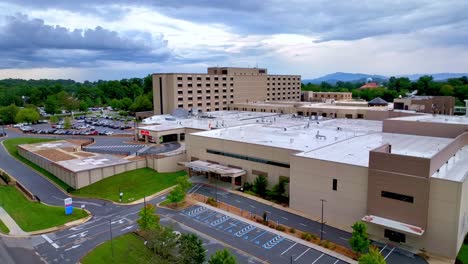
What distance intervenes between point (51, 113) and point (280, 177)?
5313 inches

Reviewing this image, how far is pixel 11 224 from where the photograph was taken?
1590 inches

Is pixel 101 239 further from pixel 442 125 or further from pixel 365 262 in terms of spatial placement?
pixel 442 125

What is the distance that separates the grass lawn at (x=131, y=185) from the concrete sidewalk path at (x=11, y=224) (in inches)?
385

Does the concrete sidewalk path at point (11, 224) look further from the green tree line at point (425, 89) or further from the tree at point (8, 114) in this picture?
the green tree line at point (425, 89)

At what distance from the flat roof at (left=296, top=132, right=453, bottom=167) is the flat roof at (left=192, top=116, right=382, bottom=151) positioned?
2.87 metres

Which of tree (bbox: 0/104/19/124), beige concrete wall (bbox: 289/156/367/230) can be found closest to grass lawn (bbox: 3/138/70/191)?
beige concrete wall (bbox: 289/156/367/230)

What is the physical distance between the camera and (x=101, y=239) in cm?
3597

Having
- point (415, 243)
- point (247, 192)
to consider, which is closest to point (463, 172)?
point (415, 243)

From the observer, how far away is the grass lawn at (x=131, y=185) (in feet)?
165

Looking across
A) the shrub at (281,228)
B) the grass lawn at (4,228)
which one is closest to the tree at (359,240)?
the shrub at (281,228)

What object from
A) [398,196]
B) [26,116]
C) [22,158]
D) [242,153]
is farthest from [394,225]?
[26,116]

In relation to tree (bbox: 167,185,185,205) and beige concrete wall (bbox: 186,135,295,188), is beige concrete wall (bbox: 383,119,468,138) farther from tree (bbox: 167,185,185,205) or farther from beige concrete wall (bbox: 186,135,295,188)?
tree (bbox: 167,185,185,205)

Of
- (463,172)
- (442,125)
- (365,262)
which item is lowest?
(365,262)

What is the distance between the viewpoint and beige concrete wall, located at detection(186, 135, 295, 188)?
47.6m
